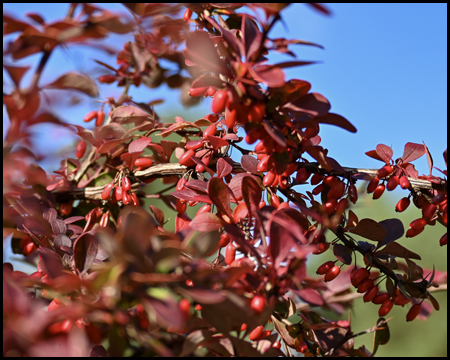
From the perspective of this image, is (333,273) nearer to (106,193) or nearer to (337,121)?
(337,121)

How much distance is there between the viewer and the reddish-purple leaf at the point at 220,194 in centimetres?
47

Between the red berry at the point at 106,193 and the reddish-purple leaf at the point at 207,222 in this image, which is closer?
the reddish-purple leaf at the point at 207,222

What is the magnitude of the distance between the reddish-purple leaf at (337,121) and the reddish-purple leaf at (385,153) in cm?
21

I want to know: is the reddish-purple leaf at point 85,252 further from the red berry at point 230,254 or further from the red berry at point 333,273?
the red berry at point 333,273

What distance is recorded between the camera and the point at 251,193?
0.47 m

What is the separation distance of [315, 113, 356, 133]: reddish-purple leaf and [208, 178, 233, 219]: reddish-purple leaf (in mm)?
162

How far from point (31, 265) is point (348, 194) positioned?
2.42ft

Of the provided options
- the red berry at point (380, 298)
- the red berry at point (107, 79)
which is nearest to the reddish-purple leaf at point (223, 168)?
the red berry at point (380, 298)

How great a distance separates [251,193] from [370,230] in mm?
265

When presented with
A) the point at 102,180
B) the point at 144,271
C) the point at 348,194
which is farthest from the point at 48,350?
the point at 102,180

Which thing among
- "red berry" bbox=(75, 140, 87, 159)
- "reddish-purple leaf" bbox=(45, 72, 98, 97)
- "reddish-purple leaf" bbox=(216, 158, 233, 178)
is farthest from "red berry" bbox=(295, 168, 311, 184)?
"red berry" bbox=(75, 140, 87, 159)

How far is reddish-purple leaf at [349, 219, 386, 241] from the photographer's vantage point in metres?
0.60

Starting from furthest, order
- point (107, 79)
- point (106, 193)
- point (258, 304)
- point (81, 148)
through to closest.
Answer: point (107, 79) → point (81, 148) → point (106, 193) → point (258, 304)

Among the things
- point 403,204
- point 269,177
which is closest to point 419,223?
point 403,204
